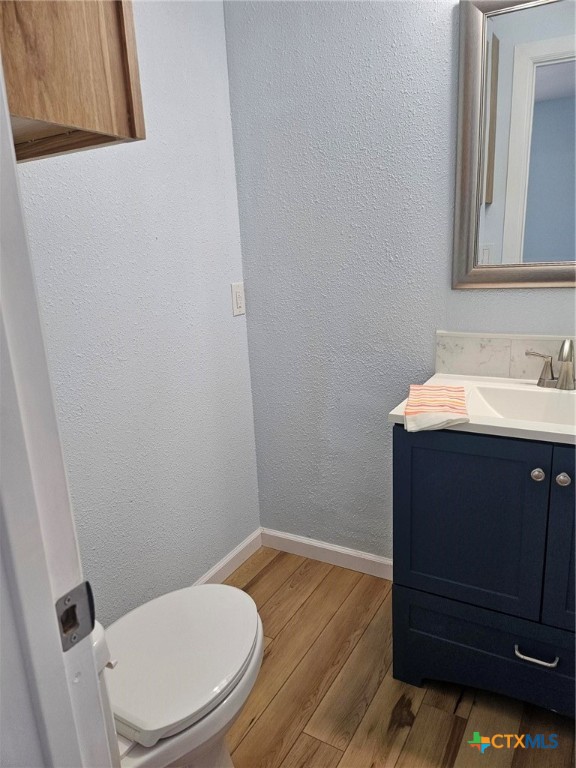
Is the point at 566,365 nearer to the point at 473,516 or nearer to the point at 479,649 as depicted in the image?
the point at 473,516

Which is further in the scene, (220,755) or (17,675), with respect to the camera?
(220,755)

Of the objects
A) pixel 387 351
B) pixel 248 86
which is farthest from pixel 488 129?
pixel 248 86

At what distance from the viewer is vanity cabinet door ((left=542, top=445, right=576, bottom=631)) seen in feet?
4.07

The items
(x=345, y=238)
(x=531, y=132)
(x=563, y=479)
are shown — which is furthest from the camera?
(x=345, y=238)

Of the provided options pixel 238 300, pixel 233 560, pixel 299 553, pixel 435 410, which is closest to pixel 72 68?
pixel 435 410

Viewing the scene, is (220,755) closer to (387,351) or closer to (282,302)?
(387,351)

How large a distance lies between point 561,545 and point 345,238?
1.15 metres

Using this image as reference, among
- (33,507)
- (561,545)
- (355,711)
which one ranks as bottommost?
(355,711)

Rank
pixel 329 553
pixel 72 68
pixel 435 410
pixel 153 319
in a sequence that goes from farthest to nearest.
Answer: pixel 329 553 → pixel 153 319 → pixel 435 410 → pixel 72 68

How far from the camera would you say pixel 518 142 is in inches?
60.4

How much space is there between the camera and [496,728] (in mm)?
1442

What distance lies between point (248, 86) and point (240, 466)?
1.41m

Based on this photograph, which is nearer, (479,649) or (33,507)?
(33,507)

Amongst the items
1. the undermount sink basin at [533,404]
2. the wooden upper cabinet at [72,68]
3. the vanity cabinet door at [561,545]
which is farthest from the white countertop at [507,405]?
the wooden upper cabinet at [72,68]
